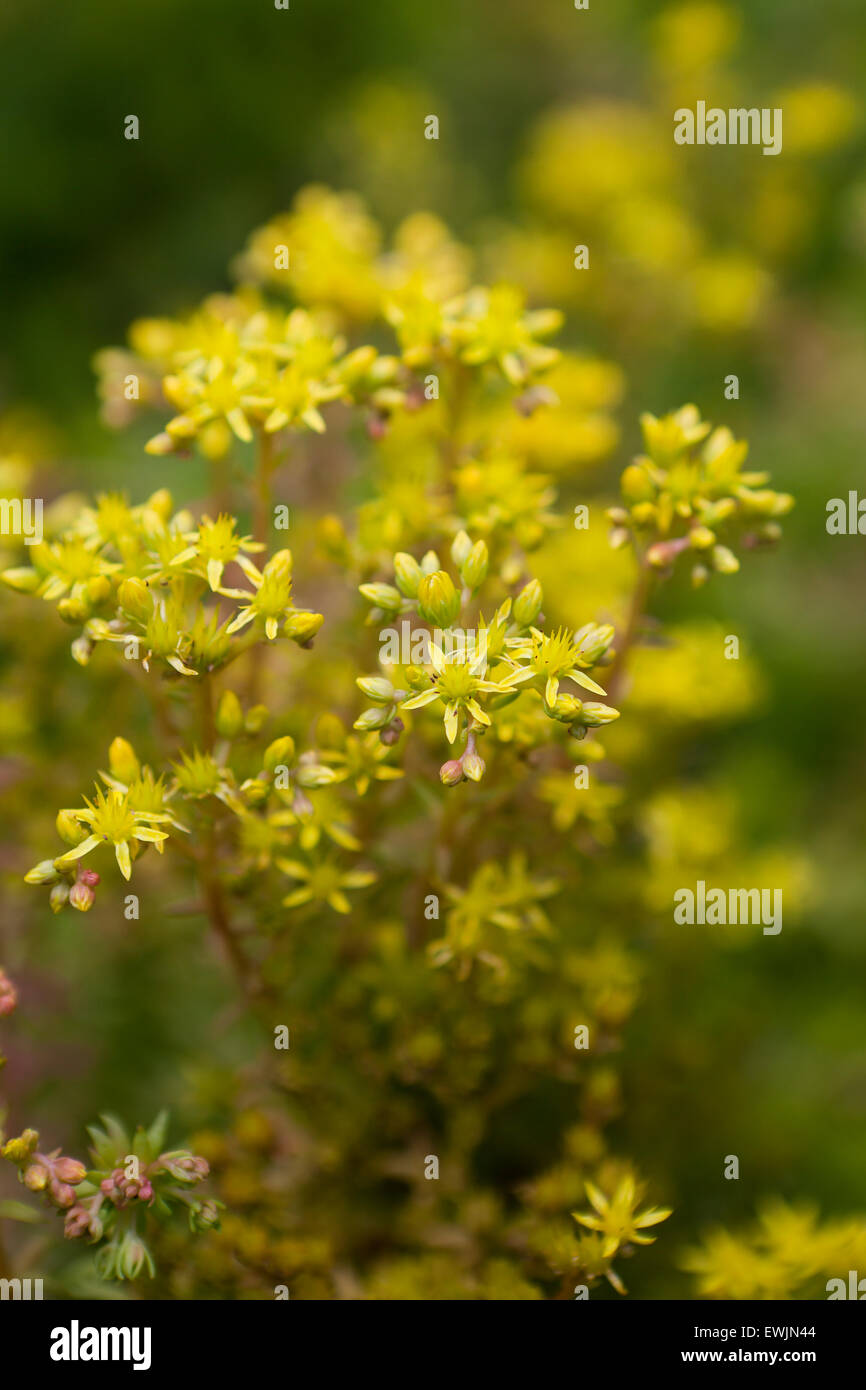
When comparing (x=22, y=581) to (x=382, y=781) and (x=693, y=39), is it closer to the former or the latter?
(x=382, y=781)

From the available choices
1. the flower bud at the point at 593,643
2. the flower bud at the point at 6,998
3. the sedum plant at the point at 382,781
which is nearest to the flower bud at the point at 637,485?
the sedum plant at the point at 382,781

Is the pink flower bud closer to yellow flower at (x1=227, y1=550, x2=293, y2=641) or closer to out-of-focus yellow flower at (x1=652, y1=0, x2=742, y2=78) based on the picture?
yellow flower at (x1=227, y1=550, x2=293, y2=641)

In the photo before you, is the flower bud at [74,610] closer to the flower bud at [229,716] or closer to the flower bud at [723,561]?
the flower bud at [229,716]

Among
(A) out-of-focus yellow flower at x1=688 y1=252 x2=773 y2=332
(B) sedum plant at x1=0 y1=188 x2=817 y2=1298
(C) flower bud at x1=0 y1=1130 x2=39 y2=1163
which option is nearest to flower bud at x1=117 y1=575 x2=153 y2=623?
(B) sedum plant at x1=0 y1=188 x2=817 y2=1298

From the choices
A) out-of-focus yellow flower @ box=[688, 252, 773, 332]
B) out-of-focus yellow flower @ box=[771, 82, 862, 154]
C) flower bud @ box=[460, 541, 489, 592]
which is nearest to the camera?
flower bud @ box=[460, 541, 489, 592]

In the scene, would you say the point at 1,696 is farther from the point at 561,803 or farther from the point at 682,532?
the point at 682,532
